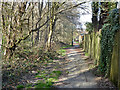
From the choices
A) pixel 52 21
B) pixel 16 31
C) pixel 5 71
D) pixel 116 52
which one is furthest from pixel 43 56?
pixel 116 52

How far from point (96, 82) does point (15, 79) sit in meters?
3.39

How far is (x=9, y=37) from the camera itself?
903 cm

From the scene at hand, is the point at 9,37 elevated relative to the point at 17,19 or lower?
lower

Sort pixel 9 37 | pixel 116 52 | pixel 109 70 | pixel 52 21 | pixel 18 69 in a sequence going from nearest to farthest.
→ pixel 116 52
pixel 109 70
pixel 18 69
pixel 9 37
pixel 52 21

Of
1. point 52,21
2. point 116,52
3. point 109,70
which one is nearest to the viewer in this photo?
point 116,52

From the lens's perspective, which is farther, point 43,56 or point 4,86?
point 43,56

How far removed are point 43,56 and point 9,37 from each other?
11.6 feet

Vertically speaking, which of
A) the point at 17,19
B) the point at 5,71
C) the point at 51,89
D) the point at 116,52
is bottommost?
the point at 51,89

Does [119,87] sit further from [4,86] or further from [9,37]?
[9,37]

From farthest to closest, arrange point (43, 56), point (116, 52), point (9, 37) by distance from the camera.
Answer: point (43, 56), point (9, 37), point (116, 52)

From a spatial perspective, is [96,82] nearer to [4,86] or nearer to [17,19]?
[4,86]

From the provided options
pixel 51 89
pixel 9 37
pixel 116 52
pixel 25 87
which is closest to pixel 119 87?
pixel 116 52

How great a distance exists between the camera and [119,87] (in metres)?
4.76

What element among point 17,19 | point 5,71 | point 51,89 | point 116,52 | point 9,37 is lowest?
point 51,89
